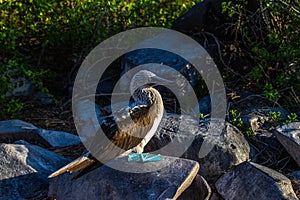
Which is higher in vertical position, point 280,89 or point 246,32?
point 246,32

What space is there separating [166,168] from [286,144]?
172cm

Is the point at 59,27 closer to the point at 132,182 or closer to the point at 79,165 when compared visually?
the point at 79,165

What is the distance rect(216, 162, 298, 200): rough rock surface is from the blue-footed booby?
74cm

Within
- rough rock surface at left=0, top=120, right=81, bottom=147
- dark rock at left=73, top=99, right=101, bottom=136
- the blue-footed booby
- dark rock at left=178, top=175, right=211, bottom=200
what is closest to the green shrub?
dark rock at left=73, top=99, right=101, bottom=136

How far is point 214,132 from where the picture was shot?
578 centimetres

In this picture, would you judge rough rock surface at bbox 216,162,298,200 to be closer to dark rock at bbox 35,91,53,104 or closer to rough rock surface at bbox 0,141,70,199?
rough rock surface at bbox 0,141,70,199

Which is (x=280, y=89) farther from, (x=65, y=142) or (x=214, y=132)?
(x=65, y=142)

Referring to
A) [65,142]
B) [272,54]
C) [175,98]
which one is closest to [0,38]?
[65,142]

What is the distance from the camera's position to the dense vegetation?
735 cm

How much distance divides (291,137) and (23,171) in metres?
2.87

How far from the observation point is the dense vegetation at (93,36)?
7.35m

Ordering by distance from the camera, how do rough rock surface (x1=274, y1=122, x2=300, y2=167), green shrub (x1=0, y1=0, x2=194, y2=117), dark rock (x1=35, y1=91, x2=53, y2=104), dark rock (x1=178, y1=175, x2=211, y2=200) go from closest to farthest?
1. dark rock (x1=178, y1=175, x2=211, y2=200)
2. rough rock surface (x1=274, y1=122, x2=300, y2=167)
3. green shrub (x1=0, y1=0, x2=194, y2=117)
4. dark rock (x1=35, y1=91, x2=53, y2=104)

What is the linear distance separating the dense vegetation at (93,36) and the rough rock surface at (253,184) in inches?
79.6

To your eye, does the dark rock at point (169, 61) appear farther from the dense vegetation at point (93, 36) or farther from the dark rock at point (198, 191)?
the dark rock at point (198, 191)
